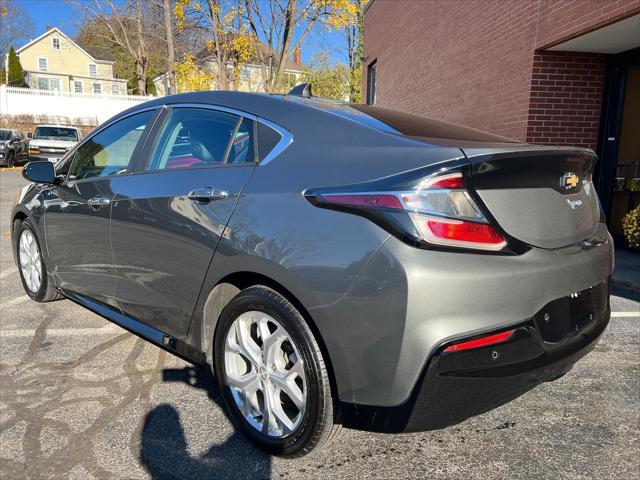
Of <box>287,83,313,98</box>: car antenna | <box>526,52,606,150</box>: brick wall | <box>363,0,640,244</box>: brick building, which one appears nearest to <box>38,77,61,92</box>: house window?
<box>363,0,640,244</box>: brick building

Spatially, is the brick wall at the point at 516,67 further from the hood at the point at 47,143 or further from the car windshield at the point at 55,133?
the car windshield at the point at 55,133

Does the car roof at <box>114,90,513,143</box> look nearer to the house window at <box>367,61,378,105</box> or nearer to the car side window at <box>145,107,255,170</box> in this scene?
the car side window at <box>145,107,255,170</box>

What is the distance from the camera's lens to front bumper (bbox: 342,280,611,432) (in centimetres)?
183

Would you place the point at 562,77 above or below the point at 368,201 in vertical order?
above

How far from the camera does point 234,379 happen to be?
2.43 metres

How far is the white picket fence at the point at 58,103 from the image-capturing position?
29.1m

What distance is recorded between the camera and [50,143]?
20719 mm

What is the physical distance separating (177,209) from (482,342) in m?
1.58

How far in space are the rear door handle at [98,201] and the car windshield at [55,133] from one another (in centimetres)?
2043

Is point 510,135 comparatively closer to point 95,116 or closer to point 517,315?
point 517,315

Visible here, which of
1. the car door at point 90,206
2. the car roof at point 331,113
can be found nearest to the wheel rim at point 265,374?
the car roof at point 331,113

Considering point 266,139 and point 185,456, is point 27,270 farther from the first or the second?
point 266,139

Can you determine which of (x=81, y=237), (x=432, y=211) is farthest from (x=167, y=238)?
(x=432, y=211)

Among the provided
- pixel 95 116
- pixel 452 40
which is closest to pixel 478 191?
pixel 452 40
